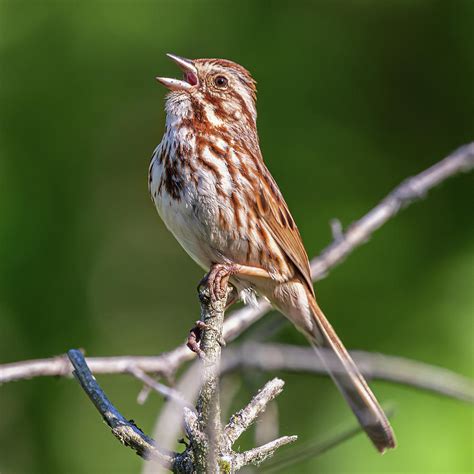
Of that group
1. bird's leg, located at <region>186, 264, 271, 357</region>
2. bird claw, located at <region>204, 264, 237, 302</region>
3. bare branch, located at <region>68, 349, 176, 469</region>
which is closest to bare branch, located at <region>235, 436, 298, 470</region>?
bare branch, located at <region>68, 349, 176, 469</region>

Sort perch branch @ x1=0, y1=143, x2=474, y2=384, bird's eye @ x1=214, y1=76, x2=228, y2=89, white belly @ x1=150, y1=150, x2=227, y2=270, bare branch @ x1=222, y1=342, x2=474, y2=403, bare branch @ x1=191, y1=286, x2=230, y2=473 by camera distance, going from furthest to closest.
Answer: bird's eye @ x1=214, y1=76, x2=228, y2=89 < white belly @ x1=150, y1=150, x2=227, y2=270 < perch branch @ x1=0, y1=143, x2=474, y2=384 < bare branch @ x1=222, y1=342, x2=474, y2=403 < bare branch @ x1=191, y1=286, x2=230, y2=473

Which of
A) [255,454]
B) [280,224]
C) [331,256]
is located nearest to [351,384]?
[331,256]

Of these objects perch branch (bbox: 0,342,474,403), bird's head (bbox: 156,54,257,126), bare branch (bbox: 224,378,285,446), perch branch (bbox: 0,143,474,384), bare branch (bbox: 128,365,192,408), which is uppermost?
bird's head (bbox: 156,54,257,126)

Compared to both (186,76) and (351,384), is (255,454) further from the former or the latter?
(186,76)

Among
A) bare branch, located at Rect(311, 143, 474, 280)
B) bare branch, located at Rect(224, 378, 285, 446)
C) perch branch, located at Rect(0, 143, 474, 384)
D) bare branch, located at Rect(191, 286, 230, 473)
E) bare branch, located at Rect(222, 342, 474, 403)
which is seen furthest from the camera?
bare branch, located at Rect(311, 143, 474, 280)

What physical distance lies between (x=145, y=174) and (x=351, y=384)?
1.74m

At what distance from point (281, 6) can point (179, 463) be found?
288 cm

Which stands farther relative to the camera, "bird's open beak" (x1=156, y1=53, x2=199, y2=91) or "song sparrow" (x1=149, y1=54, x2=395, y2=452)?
"bird's open beak" (x1=156, y1=53, x2=199, y2=91)

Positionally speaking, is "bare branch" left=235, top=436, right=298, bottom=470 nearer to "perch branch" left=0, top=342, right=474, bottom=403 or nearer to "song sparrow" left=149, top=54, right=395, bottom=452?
"perch branch" left=0, top=342, right=474, bottom=403

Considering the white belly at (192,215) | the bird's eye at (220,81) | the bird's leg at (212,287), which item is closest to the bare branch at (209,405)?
the bird's leg at (212,287)

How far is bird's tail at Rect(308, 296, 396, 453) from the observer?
3.27 metres

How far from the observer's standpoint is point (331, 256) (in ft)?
11.3

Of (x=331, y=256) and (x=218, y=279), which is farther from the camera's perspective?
(x=331, y=256)

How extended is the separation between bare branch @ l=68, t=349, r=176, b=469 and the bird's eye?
59.6 inches
